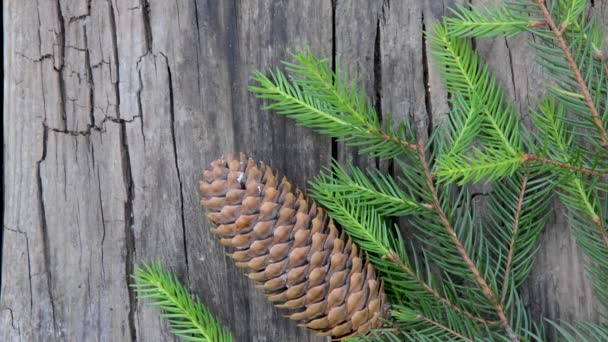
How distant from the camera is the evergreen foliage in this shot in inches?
35.2

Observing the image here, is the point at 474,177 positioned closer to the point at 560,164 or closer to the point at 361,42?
the point at 560,164

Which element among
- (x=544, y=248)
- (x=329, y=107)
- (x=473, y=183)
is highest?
(x=329, y=107)

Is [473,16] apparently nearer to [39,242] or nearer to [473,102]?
[473,102]

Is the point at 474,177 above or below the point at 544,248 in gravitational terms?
above

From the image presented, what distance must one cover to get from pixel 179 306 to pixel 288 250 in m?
0.17

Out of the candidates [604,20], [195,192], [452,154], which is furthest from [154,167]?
[604,20]

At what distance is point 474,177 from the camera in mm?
917

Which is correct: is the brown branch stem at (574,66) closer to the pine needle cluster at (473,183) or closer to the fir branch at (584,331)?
the pine needle cluster at (473,183)

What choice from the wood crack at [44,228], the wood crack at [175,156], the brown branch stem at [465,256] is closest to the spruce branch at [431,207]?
the brown branch stem at [465,256]

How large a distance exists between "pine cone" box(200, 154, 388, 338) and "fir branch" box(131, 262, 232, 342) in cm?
9

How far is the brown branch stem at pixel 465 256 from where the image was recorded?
914mm

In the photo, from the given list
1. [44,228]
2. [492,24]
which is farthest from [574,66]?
[44,228]

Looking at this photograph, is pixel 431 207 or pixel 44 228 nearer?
pixel 431 207

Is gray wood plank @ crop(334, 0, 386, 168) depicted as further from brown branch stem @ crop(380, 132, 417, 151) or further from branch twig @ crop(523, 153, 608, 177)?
branch twig @ crop(523, 153, 608, 177)
